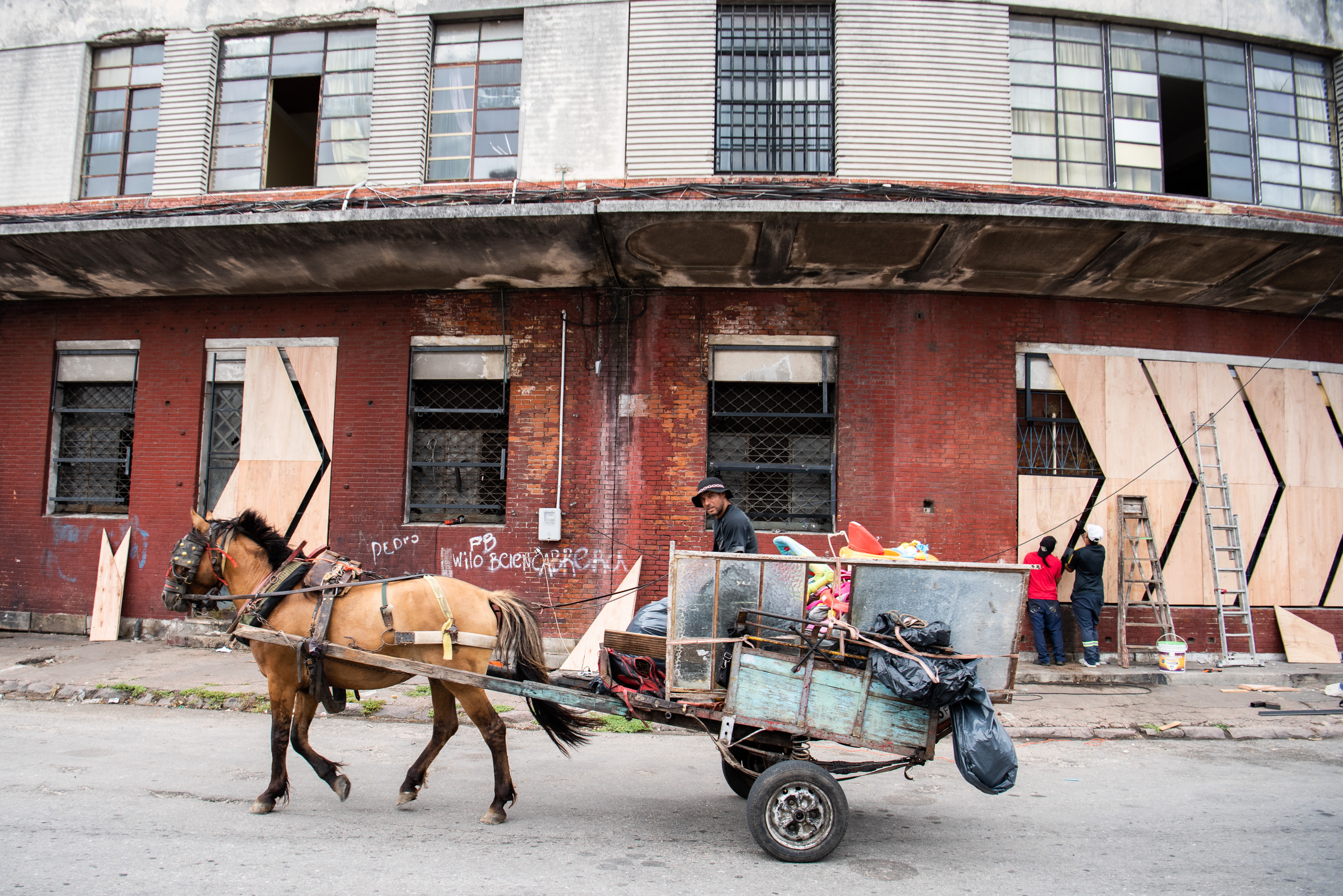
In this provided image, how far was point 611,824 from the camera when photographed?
4625 mm

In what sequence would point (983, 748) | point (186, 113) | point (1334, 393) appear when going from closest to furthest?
point (983, 748) < point (1334, 393) < point (186, 113)

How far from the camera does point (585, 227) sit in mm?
8984

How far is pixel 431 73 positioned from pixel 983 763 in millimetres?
11287

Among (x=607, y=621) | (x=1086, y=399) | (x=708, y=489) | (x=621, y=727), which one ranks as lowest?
(x=621, y=727)

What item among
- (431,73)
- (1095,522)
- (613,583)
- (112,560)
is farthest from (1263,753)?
(112,560)

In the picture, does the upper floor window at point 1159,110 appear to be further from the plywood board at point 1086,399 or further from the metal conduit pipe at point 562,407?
the metal conduit pipe at point 562,407

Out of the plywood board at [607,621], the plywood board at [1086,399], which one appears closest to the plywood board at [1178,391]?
the plywood board at [1086,399]

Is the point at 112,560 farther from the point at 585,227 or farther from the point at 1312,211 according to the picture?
the point at 1312,211

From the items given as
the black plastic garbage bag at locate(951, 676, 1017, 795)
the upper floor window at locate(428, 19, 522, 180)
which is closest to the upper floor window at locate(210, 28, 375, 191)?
the upper floor window at locate(428, 19, 522, 180)

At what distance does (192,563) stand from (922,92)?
33.1ft

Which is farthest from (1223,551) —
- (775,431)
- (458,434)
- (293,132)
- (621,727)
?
(293,132)

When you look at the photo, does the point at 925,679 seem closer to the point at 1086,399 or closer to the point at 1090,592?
the point at 1090,592

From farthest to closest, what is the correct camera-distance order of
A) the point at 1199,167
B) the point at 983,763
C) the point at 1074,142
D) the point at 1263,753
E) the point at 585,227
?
the point at 1199,167 < the point at 1074,142 < the point at 585,227 < the point at 1263,753 < the point at 983,763

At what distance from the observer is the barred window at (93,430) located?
441 inches
